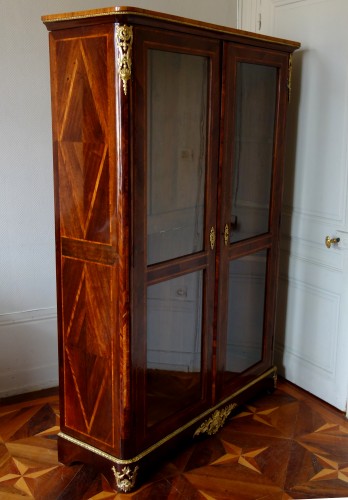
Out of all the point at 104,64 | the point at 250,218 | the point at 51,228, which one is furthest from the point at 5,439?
the point at 104,64

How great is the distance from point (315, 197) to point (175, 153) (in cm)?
83

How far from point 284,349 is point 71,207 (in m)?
1.35

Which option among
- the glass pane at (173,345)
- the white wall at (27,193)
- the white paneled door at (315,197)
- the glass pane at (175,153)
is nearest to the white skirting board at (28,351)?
the white wall at (27,193)

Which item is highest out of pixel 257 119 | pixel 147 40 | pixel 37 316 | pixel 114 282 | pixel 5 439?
pixel 147 40

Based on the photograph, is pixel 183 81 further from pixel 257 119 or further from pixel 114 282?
pixel 114 282

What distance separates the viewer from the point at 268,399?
2500mm

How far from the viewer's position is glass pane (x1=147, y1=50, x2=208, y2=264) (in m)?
1.72

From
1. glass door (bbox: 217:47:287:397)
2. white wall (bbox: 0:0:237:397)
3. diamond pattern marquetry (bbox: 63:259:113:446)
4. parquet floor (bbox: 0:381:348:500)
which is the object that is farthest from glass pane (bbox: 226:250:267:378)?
white wall (bbox: 0:0:237:397)

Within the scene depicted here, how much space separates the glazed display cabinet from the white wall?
562mm

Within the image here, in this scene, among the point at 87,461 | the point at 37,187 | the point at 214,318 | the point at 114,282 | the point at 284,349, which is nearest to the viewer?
the point at 114,282

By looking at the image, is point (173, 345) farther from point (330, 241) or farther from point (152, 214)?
point (330, 241)

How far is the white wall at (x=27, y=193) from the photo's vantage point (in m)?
2.22

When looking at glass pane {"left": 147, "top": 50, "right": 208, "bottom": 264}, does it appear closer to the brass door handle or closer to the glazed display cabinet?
the glazed display cabinet

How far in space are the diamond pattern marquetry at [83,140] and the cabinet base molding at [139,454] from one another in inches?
28.5
